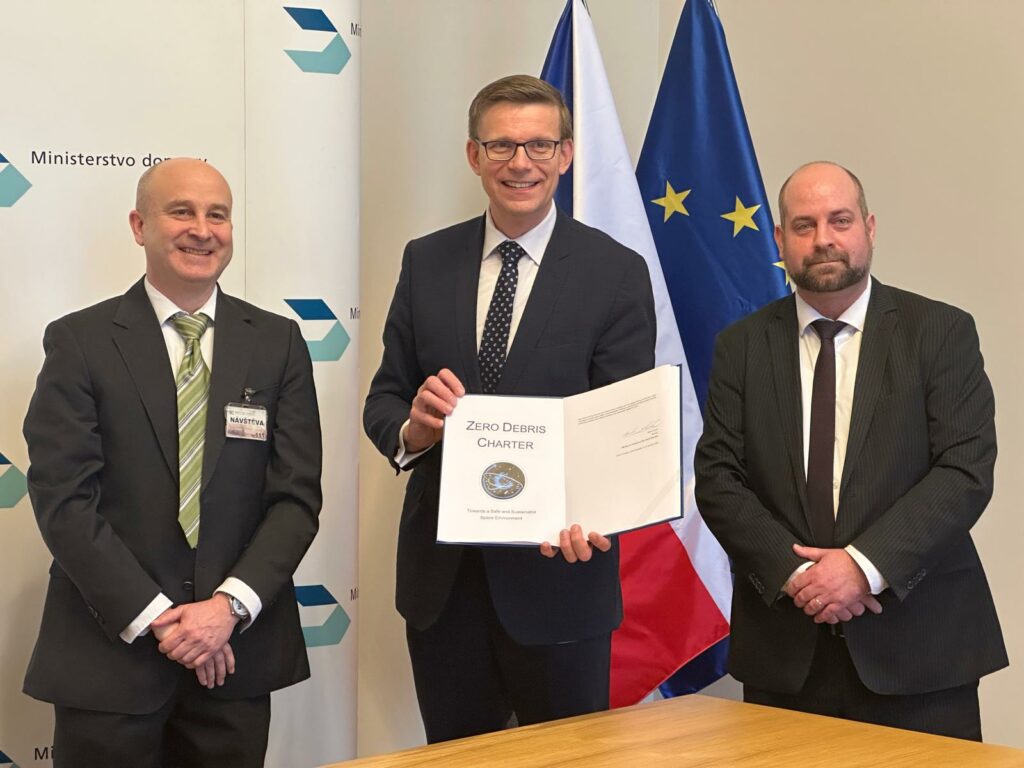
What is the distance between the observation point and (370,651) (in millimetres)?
4344

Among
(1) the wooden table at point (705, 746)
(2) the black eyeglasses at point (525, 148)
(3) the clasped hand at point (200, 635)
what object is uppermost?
(2) the black eyeglasses at point (525, 148)

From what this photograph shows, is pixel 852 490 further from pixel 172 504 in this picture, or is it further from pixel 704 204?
pixel 704 204

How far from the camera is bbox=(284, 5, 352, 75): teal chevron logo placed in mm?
3379

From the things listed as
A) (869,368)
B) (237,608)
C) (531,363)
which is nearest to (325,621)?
(237,608)

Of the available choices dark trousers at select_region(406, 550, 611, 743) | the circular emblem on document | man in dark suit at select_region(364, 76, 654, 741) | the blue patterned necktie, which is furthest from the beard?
dark trousers at select_region(406, 550, 611, 743)

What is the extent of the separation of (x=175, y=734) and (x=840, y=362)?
171 centimetres

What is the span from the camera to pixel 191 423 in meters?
2.64

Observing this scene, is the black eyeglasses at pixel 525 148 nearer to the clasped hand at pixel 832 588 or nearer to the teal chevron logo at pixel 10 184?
the clasped hand at pixel 832 588

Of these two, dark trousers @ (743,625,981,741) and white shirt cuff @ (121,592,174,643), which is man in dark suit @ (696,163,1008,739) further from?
white shirt cuff @ (121,592,174,643)

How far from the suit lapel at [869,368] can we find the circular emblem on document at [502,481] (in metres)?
0.71

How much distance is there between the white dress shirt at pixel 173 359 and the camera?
251cm

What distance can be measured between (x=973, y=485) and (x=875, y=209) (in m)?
1.76

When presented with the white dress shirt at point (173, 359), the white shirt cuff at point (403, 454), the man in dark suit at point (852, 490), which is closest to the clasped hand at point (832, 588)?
the man in dark suit at point (852, 490)

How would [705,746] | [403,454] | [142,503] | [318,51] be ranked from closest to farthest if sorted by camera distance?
1. [705,746]
2. [142,503]
3. [403,454]
4. [318,51]
